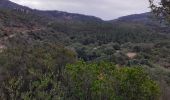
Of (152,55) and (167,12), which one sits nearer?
(167,12)

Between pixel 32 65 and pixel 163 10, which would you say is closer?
pixel 163 10

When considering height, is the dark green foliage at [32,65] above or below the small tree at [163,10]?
below

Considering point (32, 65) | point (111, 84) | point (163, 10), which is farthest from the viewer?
point (32, 65)

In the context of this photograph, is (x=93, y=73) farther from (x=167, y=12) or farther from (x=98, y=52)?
(x=98, y=52)

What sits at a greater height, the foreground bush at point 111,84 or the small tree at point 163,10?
the small tree at point 163,10

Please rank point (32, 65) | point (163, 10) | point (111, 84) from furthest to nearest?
1. point (32, 65)
2. point (111, 84)
3. point (163, 10)

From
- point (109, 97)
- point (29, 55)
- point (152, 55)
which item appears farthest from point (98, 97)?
point (152, 55)

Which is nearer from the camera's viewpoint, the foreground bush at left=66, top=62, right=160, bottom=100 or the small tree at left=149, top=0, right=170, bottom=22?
the small tree at left=149, top=0, right=170, bottom=22

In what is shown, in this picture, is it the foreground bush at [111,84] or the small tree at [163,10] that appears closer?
the small tree at [163,10]

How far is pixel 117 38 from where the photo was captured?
2881 inches

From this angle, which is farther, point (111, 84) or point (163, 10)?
point (111, 84)

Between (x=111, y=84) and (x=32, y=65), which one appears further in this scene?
(x=32, y=65)

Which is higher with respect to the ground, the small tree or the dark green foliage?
the small tree

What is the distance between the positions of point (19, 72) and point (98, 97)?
350 cm
